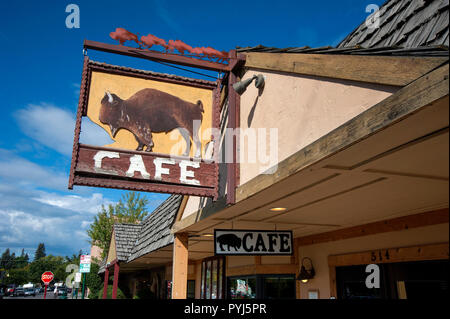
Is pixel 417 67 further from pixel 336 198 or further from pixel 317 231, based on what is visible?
pixel 317 231

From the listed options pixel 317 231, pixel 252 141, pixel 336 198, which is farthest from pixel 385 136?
pixel 317 231

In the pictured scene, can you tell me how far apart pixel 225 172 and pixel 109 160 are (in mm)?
1799

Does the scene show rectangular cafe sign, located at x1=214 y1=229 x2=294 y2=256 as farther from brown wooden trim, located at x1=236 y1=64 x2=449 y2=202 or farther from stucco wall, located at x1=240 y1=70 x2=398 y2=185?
brown wooden trim, located at x1=236 y1=64 x2=449 y2=202

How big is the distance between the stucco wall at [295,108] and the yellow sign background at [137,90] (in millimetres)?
580

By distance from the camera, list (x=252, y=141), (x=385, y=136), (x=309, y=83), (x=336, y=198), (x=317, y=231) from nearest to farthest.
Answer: (x=385, y=136)
(x=309, y=83)
(x=336, y=198)
(x=252, y=141)
(x=317, y=231)

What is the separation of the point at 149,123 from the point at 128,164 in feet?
2.37

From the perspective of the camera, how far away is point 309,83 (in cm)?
403

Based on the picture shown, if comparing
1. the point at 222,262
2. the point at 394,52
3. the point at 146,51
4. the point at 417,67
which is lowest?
the point at 222,262

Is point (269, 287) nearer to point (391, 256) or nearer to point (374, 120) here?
point (391, 256)

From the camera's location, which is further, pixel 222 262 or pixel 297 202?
pixel 222 262

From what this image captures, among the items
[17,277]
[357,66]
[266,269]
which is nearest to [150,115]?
[357,66]

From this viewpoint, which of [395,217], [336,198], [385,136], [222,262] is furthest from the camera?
[222,262]

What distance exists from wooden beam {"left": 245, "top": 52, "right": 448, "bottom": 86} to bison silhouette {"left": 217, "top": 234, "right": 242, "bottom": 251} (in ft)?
8.60

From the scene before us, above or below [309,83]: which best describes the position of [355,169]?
below
